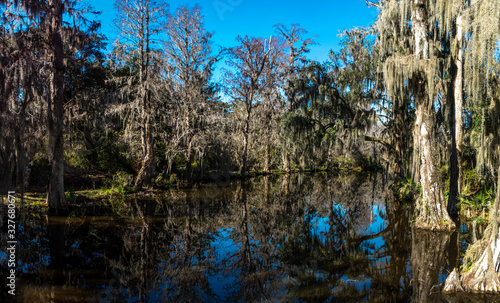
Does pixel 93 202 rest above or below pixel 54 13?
below

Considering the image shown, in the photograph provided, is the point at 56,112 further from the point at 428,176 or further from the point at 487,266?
the point at 487,266

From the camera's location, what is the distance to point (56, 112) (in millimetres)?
9336

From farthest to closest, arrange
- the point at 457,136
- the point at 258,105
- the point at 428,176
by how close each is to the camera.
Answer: the point at 258,105
the point at 457,136
the point at 428,176

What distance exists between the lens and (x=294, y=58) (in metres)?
23.9

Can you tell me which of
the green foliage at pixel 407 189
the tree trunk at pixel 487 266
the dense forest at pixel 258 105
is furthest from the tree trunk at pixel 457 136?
the tree trunk at pixel 487 266

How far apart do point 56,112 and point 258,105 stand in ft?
44.2

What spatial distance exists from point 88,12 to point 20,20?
9.19ft

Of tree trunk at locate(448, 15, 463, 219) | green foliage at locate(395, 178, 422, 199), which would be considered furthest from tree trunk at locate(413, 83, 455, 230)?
green foliage at locate(395, 178, 422, 199)

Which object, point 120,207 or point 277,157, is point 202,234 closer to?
point 120,207

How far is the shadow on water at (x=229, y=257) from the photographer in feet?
13.2

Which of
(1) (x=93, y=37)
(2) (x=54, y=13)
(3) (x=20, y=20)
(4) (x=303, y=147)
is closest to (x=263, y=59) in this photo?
(4) (x=303, y=147)

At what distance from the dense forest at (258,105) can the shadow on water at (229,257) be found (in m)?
0.91

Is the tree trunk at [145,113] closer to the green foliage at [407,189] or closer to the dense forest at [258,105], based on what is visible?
the dense forest at [258,105]

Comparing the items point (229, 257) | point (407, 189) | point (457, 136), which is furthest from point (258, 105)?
point (229, 257)
